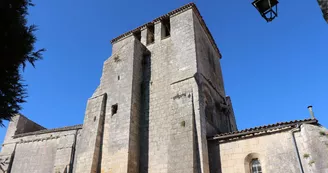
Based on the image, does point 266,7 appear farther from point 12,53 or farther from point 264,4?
point 12,53

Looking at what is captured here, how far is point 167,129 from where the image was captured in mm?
10812

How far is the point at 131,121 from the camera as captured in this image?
11156mm

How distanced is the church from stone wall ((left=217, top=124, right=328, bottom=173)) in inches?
1.1

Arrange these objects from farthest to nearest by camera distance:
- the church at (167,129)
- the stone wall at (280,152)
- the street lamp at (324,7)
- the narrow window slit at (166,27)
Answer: the narrow window slit at (166,27) → the church at (167,129) → the stone wall at (280,152) → the street lamp at (324,7)

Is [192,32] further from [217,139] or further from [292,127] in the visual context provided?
[292,127]

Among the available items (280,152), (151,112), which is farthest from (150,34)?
(280,152)

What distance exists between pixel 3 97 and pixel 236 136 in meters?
7.49

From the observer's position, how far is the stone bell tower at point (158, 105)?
9.86 meters

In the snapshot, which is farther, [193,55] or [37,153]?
[37,153]

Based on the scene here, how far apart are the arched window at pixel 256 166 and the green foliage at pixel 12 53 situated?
746cm

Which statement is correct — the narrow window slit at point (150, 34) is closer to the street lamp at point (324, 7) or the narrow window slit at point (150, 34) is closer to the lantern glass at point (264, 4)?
the lantern glass at point (264, 4)

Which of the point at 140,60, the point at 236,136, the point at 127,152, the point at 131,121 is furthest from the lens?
the point at 140,60

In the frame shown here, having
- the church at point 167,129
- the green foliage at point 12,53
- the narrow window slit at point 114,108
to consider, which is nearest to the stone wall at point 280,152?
the church at point 167,129

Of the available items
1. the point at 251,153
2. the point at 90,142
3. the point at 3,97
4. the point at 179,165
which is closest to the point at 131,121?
the point at 90,142
